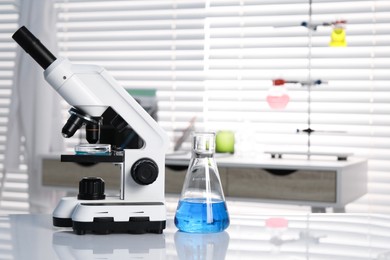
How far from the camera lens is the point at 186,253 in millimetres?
1104

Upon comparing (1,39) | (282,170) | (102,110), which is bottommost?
(282,170)

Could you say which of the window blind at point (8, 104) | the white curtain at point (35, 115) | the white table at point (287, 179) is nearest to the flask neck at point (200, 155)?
the white table at point (287, 179)

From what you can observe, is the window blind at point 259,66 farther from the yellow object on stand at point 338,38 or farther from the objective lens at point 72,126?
the objective lens at point 72,126

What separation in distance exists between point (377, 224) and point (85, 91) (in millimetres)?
659

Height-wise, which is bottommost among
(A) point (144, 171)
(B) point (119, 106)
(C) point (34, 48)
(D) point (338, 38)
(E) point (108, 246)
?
(E) point (108, 246)

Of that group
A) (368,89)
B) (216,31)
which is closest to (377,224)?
(368,89)

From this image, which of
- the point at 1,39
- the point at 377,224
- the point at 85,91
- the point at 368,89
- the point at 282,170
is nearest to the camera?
the point at 85,91

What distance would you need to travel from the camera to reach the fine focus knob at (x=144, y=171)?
136 cm

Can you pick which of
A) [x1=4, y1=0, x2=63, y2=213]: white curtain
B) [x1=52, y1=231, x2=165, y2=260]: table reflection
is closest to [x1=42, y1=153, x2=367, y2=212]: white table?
[x1=4, y1=0, x2=63, y2=213]: white curtain

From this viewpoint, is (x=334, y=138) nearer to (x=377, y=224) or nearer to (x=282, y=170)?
(x=282, y=170)

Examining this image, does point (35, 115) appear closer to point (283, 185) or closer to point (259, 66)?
point (259, 66)

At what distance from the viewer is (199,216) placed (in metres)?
1.27

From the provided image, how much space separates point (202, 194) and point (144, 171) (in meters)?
0.15

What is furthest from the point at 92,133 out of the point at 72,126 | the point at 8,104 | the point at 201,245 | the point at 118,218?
the point at 8,104
